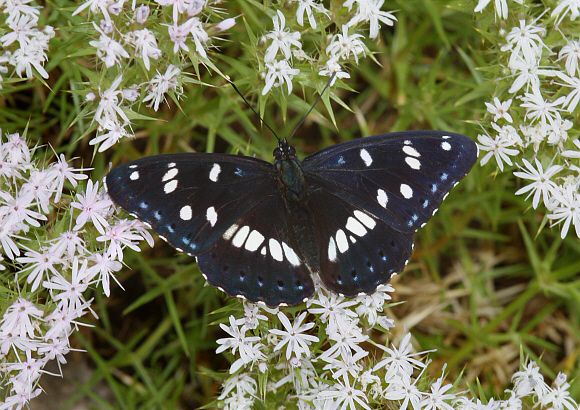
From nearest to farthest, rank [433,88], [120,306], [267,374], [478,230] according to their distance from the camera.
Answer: [267,374] < [433,88] < [120,306] < [478,230]

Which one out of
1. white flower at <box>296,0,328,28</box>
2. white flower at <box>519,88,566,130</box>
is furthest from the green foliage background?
white flower at <box>296,0,328,28</box>

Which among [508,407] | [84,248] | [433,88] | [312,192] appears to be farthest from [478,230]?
[84,248]

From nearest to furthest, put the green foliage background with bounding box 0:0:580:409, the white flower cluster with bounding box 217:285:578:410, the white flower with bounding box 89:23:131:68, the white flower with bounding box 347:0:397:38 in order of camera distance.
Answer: the white flower with bounding box 89:23:131:68
the white flower cluster with bounding box 217:285:578:410
the white flower with bounding box 347:0:397:38
the green foliage background with bounding box 0:0:580:409

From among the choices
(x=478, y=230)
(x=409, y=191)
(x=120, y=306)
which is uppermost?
(x=409, y=191)

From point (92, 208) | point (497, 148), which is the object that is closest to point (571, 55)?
point (497, 148)

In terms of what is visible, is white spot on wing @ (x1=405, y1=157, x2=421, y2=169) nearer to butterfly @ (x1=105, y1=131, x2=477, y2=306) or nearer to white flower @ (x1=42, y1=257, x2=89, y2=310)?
butterfly @ (x1=105, y1=131, x2=477, y2=306)

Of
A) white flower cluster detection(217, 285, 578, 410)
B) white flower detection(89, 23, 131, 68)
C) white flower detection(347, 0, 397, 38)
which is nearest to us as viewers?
white flower detection(89, 23, 131, 68)

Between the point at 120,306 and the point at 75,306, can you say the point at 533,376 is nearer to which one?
the point at 75,306
